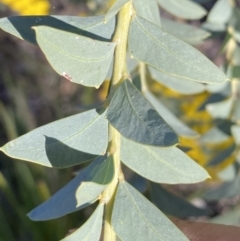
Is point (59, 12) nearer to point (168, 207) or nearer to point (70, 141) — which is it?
point (168, 207)

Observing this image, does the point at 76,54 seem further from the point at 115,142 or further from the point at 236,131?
the point at 236,131

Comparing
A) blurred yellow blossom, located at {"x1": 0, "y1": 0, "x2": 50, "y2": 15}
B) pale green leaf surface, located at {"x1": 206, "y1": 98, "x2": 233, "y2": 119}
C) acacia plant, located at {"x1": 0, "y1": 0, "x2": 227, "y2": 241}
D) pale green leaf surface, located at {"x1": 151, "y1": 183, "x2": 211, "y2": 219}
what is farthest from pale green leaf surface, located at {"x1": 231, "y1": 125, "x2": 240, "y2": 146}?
blurred yellow blossom, located at {"x1": 0, "y1": 0, "x2": 50, "y2": 15}

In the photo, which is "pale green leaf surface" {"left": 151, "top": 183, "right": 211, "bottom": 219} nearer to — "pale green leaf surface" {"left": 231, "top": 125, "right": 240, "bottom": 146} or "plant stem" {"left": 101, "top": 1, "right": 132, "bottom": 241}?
"pale green leaf surface" {"left": 231, "top": 125, "right": 240, "bottom": 146}

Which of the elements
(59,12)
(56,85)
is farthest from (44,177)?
(59,12)

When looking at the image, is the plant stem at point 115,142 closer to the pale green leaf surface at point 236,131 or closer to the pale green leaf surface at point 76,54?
the pale green leaf surface at point 76,54

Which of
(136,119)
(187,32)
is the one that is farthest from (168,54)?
(187,32)

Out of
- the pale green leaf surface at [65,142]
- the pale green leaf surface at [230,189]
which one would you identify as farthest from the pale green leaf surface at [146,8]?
the pale green leaf surface at [230,189]
